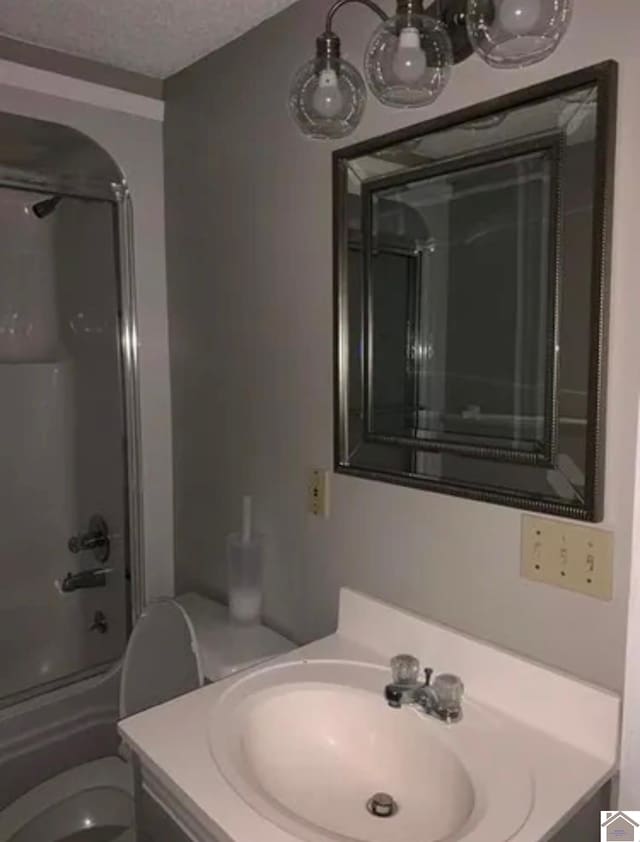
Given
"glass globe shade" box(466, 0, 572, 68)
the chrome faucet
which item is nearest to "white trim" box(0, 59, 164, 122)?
"glass globe shade" box(466, 0, 572, 68)

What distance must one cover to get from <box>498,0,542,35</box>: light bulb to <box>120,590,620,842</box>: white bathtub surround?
100cm

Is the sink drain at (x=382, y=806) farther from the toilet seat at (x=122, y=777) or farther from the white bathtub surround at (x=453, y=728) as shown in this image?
the toilet seat at (x=122, y=777)

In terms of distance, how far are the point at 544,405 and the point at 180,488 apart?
1.26 m

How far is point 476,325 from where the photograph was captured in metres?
1.19

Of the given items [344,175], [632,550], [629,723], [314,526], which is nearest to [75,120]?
[344,175]

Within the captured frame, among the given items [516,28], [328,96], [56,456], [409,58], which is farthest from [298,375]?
[56,456]

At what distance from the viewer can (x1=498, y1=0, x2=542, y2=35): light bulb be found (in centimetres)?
90

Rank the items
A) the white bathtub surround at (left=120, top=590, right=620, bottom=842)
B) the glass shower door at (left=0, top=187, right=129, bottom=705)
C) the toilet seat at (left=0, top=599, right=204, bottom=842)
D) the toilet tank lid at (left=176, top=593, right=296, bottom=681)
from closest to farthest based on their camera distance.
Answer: the white bathtub surround at (left=120, top=590, right=620, bottom=842), the toilet tank lid at (left=176, top=593, right=296, bottom=681), the toilet seat at (left=0, top=599, right=204, bottom=842), the glass shower door at (left=0, top=187, right=129, bottom=705)

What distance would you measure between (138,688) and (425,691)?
0.91m

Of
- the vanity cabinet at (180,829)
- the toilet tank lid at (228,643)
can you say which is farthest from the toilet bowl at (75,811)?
the vanity cabinet at (180,829)

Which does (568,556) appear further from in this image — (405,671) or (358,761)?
(358,761)

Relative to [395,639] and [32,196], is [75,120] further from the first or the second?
[395,639]

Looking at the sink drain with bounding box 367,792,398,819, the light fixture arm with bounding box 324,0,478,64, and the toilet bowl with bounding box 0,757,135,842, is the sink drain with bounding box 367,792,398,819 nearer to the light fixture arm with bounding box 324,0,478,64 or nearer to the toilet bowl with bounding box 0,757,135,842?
the toilet bowl with bounding box 0,757,135,842

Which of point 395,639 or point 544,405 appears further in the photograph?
point 395,639
